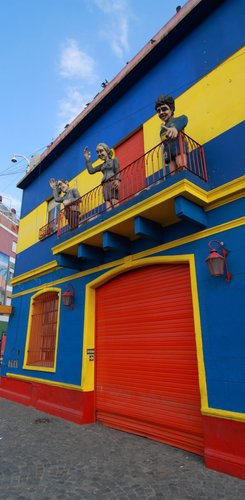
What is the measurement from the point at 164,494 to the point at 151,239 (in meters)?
3.67

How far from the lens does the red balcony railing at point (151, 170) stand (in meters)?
5.19

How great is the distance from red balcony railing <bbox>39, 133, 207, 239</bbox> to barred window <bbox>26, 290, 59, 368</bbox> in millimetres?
2155

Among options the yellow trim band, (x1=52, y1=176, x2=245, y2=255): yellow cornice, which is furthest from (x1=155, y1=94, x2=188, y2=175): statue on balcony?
the yellow trim band

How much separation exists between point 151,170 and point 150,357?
3776 millimetres

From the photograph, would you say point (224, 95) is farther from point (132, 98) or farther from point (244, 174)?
point (132, 98)

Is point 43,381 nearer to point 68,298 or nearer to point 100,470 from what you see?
point 68,298

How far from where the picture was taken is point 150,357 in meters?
5.66

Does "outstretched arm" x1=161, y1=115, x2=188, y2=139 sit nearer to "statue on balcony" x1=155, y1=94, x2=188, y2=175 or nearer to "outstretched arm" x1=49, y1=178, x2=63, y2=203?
"statue on balcony" x1=155, y1=94, x2=188, y2=175

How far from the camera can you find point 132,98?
7.55 meters

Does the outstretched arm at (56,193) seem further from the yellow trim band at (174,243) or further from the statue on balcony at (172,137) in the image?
the statue on balcony at (172,137)

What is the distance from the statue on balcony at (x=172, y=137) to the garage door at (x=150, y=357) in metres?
1.82

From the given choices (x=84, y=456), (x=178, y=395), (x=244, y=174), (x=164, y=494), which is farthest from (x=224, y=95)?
(x=84, y=456)

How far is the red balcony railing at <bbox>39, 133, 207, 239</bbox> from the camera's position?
5188mm

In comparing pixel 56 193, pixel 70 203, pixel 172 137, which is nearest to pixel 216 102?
pixel 172 137
